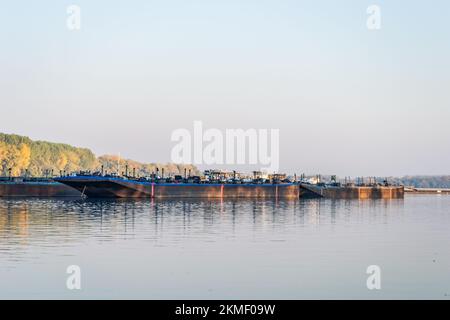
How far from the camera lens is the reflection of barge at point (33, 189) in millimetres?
168375

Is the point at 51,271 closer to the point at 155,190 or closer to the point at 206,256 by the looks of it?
the point at 206,256

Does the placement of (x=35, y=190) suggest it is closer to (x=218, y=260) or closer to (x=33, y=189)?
(x=33, y=189)

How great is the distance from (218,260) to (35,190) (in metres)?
134

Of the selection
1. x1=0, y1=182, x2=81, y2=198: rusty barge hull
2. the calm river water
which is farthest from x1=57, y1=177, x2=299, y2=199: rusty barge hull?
the calm river water

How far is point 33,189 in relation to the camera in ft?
565

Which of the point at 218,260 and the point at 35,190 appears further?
the point at 35,190

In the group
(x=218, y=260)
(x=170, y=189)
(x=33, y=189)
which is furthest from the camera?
(x=33, y=189)

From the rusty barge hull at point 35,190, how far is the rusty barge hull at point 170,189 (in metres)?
14.6

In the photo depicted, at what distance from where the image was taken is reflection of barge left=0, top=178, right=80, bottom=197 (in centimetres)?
16838

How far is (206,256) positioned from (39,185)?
133m

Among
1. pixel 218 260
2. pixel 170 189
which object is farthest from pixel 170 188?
pixel 218 260

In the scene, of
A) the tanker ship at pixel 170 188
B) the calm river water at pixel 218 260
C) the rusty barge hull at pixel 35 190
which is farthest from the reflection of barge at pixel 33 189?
the calm river water at pixel 218 260

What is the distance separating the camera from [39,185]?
173750 mm

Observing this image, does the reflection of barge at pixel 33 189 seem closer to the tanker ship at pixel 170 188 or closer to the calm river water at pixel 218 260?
the tanker ship at pixel 170 188
